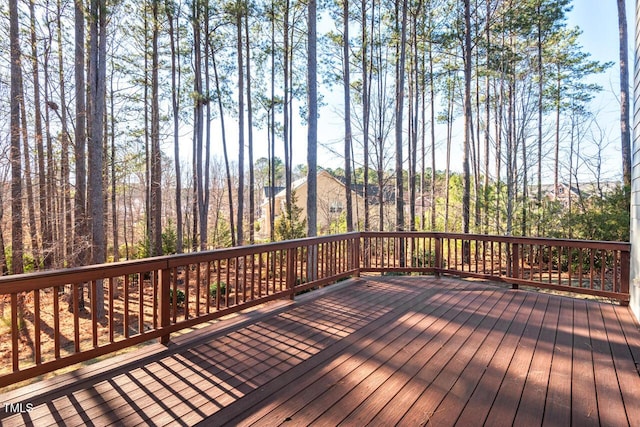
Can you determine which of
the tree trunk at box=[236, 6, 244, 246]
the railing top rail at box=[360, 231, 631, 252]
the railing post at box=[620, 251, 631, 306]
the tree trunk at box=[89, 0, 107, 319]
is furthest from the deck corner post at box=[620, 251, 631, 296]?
the tree trunk at box=[236, 6, 244, 246]

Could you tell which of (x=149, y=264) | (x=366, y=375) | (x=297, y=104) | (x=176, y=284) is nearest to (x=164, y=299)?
(x=176, y=284)

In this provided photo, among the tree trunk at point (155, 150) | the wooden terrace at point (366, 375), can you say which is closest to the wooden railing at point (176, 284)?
the wooden terrace at point (366, 375)

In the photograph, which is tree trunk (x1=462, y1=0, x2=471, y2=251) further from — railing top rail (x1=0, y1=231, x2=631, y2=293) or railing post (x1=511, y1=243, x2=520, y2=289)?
railing top rail (x1=0, y1=231, x2=631, y2=293)

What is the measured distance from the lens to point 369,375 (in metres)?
2.22

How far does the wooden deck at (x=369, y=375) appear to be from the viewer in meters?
1.78

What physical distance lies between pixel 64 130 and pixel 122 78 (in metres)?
3.51

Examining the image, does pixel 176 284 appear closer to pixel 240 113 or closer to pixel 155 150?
pixel 240 113

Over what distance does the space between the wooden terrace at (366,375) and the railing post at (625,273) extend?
0.43 meters

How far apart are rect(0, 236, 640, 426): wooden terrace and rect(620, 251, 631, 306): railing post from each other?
43cm

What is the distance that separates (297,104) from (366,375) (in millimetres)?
11672

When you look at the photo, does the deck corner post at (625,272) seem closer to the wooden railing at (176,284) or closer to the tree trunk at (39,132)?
the wooden railing at (176,284)

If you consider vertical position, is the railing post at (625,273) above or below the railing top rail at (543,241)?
below

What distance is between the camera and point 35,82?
7.62 metres

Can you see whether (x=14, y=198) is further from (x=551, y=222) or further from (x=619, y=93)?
(x=619, y=93)
